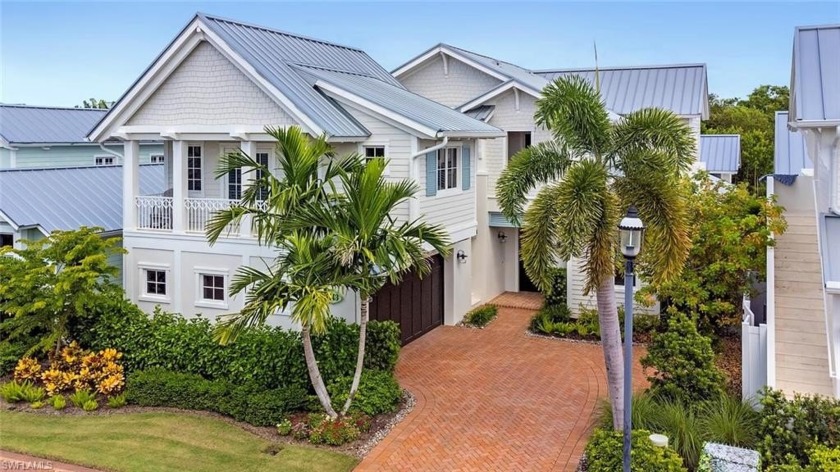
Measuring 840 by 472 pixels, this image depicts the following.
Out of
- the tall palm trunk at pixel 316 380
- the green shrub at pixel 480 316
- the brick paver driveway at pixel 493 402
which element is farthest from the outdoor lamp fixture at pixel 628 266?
the green shrub at pixel 480 316

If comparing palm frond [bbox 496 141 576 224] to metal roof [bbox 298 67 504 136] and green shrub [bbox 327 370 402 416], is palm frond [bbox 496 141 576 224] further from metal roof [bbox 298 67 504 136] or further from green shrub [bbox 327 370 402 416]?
metal roof [bbox 298 67 504 136]

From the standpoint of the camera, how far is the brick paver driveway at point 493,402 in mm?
12875

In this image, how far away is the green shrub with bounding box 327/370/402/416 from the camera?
47.5 ft

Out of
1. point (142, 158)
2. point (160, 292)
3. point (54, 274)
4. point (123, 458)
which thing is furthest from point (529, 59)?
point (123, 458)

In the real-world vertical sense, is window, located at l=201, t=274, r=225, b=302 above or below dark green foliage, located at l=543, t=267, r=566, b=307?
above

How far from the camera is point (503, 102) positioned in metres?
24.5

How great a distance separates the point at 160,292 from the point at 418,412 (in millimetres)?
8557

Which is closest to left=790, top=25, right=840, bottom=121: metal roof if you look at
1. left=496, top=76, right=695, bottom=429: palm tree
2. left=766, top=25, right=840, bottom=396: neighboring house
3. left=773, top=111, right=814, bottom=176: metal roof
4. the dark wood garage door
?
left=766, top=25, right=840, bottom=396: neighboring house

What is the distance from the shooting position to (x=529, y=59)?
3775cm

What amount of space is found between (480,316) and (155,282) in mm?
9796

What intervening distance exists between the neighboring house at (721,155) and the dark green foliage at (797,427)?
25899 millimetres

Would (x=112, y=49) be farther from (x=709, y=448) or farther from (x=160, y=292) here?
(x=709, y=448)

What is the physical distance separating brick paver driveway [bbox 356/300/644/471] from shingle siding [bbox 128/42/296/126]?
7.44 meters

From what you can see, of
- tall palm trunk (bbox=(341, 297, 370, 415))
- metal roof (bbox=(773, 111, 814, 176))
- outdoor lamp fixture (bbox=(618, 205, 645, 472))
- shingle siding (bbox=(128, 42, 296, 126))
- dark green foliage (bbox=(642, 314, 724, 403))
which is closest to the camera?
outdoor lamp fixture (bbox=(618, 205, 645, 472))
